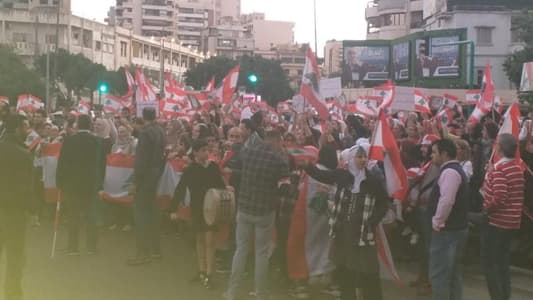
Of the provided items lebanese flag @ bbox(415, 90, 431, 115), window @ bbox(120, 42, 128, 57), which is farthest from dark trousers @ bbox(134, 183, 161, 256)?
window @ bbox(120, 42, 128, 57)

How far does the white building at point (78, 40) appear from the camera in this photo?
305ft

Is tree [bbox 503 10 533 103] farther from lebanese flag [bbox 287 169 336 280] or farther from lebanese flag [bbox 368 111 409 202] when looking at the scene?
lebanese flag [bbox 368 111 409 202]

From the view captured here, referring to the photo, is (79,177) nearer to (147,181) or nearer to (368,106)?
(147,181)

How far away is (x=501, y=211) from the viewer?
7.52 metres

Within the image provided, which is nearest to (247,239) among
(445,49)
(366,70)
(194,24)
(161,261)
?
(161,261)

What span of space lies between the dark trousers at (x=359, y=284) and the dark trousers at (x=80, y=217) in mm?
4473

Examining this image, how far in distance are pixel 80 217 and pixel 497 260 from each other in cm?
579

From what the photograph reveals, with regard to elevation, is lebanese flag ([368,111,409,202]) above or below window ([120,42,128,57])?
below

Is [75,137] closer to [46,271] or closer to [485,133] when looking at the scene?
[46,271]

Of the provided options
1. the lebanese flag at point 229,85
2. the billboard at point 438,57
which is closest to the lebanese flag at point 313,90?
the lebanese flag at point 229,85

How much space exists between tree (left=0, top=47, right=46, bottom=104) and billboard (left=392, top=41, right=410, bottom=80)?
91.6 ft

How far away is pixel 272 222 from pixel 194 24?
576 ft

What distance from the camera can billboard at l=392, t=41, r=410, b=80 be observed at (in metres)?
52.8

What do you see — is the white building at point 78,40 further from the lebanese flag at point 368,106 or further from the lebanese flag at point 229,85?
the lebanese flag at point 368,106
